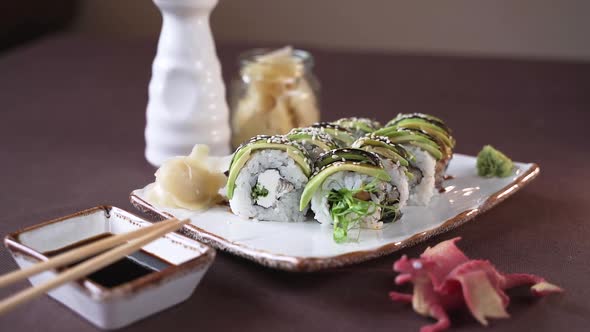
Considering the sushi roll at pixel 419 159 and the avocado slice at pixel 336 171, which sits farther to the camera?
the sushi roll at pixel 419 159

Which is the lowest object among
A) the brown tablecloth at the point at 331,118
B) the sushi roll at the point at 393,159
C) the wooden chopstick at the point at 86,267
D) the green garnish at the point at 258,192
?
the brown tablecloth at the point at 331,118

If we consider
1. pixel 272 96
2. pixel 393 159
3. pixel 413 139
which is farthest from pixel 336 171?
pixel 272 96

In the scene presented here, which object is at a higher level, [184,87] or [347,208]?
[184,87]

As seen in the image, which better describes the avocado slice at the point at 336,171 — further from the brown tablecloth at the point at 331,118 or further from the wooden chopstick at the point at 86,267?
the wooden chopstick at the point at 86,267

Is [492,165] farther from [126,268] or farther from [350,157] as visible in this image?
[126,268]

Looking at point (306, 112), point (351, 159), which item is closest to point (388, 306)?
point (351, 159)

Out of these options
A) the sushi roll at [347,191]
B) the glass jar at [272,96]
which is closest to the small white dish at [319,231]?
the sushi roll at [347,191]
